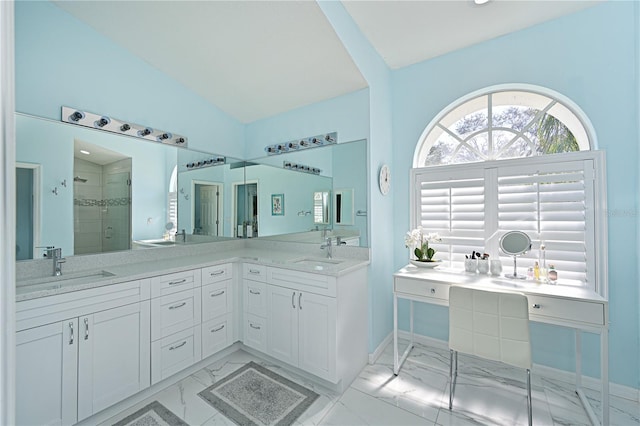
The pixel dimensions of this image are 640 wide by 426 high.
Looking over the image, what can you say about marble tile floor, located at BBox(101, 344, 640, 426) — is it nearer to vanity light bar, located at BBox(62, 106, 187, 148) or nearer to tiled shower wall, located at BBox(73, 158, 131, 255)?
tiled shower wall, located at BBox(73, 158, 131, 255)

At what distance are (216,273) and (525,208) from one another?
8.87ft

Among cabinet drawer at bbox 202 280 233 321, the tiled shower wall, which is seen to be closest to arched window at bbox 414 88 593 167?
cabinet drawer at bbox 202 280 233 321

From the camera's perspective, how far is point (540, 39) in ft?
7.20

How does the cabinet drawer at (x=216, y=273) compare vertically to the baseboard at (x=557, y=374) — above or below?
above

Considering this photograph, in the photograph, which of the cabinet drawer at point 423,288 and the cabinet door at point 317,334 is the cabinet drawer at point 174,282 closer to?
the cabinet door at point 317,334

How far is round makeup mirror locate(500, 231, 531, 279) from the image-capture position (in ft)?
6.95

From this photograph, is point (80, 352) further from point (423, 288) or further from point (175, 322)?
point (423, 288)

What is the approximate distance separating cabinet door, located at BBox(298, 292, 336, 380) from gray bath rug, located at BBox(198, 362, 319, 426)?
0.19 metres

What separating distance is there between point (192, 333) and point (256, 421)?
2.79 ft

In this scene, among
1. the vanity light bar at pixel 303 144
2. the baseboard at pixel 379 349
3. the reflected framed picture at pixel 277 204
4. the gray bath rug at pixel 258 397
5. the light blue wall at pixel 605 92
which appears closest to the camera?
the gray bath rug at pixel 258 397

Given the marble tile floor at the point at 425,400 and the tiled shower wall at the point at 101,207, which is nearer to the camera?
the marble tile floor at the point at 425,400

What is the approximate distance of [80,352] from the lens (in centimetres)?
160

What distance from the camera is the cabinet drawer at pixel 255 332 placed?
2377 mm

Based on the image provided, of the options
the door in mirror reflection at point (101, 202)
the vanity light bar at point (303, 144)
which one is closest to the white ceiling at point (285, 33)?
the vanity light bar at point (303, 144)
